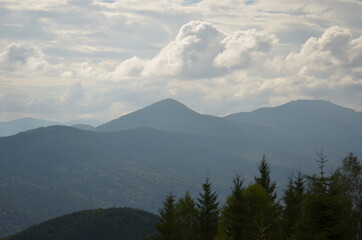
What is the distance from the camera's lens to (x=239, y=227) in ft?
142

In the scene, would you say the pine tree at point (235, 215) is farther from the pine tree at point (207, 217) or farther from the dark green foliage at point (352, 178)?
the dark green foliage at point (352, 178)

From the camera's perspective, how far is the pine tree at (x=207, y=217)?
4553cm

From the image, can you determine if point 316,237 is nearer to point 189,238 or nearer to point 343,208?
point 343,208

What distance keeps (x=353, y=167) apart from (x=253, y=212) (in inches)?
607

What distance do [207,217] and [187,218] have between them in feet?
13.5

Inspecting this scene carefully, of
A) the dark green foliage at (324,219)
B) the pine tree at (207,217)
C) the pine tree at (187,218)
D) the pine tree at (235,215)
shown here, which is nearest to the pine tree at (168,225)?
the pine tree at (187,218)

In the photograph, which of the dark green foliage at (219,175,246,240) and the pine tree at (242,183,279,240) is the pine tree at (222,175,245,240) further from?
the pine tree at (242,183,279,240)

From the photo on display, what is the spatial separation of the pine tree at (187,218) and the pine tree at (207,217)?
0.83 meters

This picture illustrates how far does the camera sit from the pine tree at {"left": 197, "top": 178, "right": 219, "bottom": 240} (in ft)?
149

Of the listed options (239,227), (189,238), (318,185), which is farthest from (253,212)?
(318,185)

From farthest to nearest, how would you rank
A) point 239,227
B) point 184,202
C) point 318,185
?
point 184,202
point 239,227
point 318,185

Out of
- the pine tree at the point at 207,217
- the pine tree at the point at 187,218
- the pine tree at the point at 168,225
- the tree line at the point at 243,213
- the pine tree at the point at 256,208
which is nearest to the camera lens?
the tree line at the point at 243,213

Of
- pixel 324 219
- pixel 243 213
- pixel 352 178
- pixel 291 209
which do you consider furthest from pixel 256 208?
pixel 352 178

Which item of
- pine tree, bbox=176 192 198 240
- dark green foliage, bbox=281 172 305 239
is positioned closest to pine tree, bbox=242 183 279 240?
dark green foliage, bbox=281 172 305 239
